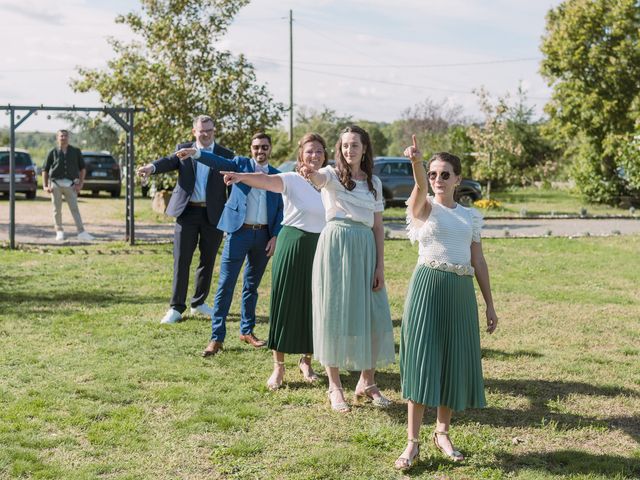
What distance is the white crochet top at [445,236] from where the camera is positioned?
16.4 feet

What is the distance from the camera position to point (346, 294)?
5793mm

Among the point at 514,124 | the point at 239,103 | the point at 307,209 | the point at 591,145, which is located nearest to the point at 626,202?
the point at 591,145

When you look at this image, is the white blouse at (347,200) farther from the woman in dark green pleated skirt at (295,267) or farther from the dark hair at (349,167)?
the woman in dark green pleated skirt at (295,267)

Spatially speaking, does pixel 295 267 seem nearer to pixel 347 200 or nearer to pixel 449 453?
pixel 347 200

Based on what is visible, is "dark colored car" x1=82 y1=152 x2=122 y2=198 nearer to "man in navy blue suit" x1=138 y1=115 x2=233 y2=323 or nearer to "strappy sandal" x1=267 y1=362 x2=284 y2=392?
"man in navy blue suit" x1=138 y1=115 x2=233 y2=323

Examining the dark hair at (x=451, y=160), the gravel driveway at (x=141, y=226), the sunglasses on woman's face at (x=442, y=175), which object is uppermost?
the dark hair at (x=451, y=160)

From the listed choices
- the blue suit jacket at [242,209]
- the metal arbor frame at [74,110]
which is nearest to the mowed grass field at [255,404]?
the blue suit jacket at [242,209]

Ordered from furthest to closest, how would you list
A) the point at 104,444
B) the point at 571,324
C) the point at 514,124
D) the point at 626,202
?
the point at 514,124 < the point at 626,202 < the point at 571,324 < the point at 104,444

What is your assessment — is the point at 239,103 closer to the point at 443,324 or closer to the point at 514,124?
the point at 443,324

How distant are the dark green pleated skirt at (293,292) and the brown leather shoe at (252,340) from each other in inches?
54.4

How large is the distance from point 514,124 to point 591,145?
35.9 ft

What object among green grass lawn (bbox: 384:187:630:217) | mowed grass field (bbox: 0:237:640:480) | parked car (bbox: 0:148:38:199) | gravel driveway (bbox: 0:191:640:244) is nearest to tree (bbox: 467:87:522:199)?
green grass lawn (bbox: 384:187:630:217)

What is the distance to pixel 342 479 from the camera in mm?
4660

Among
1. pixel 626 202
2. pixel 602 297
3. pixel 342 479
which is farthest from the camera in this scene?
pixel 626 202
